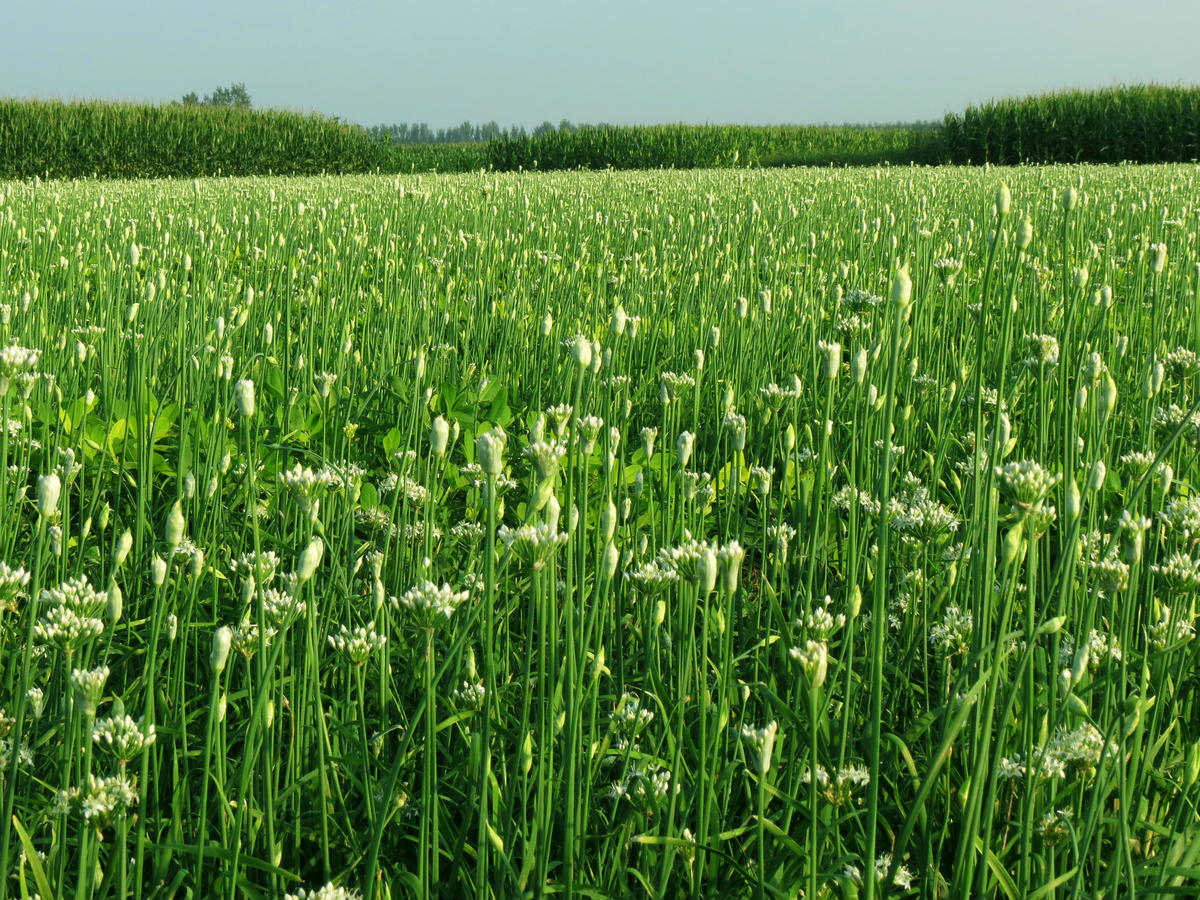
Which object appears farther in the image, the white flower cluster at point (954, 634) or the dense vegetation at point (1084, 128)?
the dense vegetation at point (1084, 128)

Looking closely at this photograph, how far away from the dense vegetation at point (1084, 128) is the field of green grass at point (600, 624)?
1185 inches

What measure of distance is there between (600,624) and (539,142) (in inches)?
1467

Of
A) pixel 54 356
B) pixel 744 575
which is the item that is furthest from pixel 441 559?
pixel 54 356

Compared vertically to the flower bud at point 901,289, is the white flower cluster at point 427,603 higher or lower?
lower

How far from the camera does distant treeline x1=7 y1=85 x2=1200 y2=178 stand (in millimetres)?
27172

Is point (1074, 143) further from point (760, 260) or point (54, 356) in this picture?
point (54, 356)

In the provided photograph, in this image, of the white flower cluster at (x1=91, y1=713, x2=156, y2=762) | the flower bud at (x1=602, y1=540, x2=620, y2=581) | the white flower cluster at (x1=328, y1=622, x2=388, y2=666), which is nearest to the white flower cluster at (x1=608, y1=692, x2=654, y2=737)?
the flower bud at (x1=602, y1=540, x2=620, y2=581)

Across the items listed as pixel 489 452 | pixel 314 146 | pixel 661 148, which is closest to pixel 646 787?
pixel 489 452

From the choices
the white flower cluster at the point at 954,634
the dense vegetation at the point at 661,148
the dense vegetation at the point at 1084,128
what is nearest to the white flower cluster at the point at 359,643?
the white flower cluster at the point at 954,634

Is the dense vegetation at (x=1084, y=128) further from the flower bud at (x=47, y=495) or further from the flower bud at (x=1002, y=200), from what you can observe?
the flower bud at (x=47, y=495)

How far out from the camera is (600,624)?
1676mm

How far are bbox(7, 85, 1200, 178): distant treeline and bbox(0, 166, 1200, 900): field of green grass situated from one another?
25.4m

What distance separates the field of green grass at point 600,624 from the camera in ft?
Result: 4.20

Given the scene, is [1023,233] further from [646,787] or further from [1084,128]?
[1084,128]
